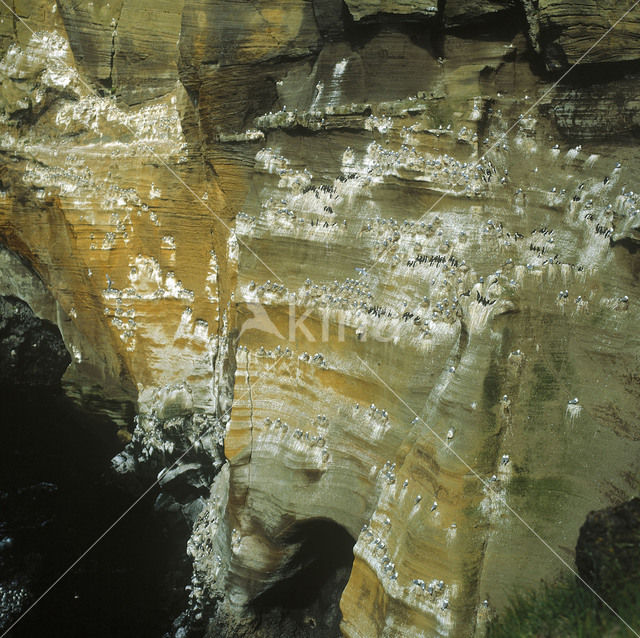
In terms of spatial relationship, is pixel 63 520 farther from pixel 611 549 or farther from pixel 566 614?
pixel 611 549

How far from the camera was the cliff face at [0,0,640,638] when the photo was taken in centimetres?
646

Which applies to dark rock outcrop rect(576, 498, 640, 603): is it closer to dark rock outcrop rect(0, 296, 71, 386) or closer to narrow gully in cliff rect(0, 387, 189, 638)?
narrow gully in cliff rect(0, 387, 189, 638)

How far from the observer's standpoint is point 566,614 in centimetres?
585

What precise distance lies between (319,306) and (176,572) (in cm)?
536

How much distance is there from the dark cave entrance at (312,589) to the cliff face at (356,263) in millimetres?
104

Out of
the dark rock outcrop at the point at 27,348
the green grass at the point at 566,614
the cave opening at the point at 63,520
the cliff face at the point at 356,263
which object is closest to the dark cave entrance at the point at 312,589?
the cliff face at the point at 356,263

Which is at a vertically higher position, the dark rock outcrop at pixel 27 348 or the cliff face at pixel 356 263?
the cliff face at pixel 356 263

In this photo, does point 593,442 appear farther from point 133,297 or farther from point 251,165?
point 133,297

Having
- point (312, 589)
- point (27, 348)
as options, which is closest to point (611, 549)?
point (312, 589)

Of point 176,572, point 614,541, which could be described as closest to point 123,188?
point 176,572

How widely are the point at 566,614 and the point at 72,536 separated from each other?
8.21 meters

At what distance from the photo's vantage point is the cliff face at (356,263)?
646cm

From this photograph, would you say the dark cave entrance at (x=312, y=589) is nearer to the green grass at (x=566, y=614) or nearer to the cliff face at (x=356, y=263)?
the cliff face at (x=356, y=263)

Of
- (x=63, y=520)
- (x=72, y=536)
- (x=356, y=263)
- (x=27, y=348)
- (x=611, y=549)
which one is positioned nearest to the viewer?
(x=611, y=549)
